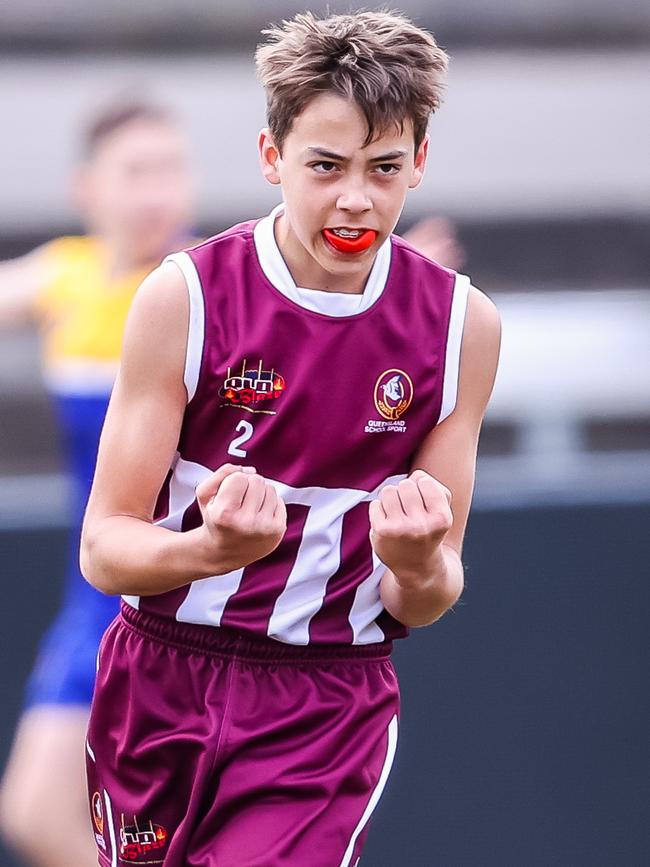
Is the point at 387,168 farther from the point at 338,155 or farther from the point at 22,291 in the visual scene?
the point at 22,291

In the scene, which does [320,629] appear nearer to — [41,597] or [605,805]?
[41,597]

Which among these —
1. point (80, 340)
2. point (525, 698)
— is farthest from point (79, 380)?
point (525, 698)

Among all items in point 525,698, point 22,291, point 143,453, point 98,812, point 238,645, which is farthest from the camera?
point 525,698

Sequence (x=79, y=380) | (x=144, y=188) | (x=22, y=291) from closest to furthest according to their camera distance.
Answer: (x=79, y=380) < (x=144, y=188) < (x=22, y=291)

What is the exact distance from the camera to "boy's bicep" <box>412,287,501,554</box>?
95.7 inches

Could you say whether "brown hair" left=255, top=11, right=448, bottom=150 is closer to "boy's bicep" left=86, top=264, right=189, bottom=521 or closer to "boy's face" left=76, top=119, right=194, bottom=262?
"boy's bicep" left=86, top=264, right=189, bottom=521

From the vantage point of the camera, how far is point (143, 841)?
2.48m

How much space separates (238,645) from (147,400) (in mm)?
407

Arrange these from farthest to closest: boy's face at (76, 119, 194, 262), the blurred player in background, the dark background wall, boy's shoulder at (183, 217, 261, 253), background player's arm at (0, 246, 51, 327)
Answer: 1. the dark background wall
2. background player's arm at (0, 246, 51, 327)
3. boy's face at (76, 119, 194, 262)
4. the blurred player in background
5. boy's shoulder at (183, 217, 261, 253)

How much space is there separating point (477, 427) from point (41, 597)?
1.99 m

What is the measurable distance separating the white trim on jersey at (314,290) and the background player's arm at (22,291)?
1611 millimetres

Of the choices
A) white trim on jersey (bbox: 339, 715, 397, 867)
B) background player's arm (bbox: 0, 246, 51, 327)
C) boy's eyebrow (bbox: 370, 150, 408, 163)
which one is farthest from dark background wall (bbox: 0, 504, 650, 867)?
boy's eyebrow (bbox: 370, 150, 408, 163)

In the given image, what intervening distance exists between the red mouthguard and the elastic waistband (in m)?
0.60

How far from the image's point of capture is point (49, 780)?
3529 millimetres
